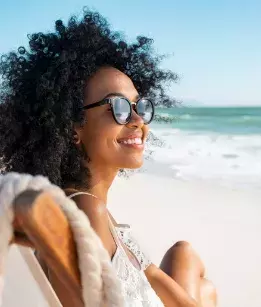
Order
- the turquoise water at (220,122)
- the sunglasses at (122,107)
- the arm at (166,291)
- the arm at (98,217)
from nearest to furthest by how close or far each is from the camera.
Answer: the arm at (98,217), the sunglasses at (122,107), the arm at (166,291), the turquoise water at (220,122)

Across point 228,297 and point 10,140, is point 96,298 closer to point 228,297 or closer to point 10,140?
point 10,140

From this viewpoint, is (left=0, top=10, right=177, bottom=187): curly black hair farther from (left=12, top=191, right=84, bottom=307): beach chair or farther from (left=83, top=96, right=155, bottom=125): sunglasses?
(left=12, top=191, right=84, bottom=307): beach chair

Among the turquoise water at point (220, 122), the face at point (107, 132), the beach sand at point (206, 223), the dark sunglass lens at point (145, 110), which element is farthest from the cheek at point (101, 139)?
the turquoise water at point (220, 122)

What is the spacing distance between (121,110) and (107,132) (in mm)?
86

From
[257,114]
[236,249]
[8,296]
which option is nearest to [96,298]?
[8,296]

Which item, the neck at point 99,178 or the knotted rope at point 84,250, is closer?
the knotted rope at point 84,250

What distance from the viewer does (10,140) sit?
2.23 metres

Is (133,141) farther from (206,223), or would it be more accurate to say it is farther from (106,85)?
(206,223)

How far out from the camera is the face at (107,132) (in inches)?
85.0

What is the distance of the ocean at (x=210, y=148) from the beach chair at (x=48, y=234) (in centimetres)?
217

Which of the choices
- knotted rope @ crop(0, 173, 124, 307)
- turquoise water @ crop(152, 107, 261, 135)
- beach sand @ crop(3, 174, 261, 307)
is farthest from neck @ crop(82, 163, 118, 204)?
turquoise water @ crop(152, 107, 261, 135)

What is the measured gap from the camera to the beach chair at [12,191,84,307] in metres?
0.83

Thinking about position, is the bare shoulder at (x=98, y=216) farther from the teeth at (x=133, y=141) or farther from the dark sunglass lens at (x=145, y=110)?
the dark sunglass lens at (x=145, y=110)

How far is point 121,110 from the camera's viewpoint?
215cm
